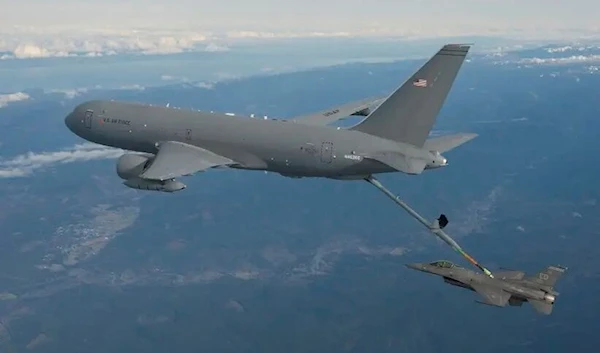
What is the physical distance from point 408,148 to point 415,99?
13.6 feet

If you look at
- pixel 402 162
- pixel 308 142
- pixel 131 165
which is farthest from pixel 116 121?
pixel 402 162

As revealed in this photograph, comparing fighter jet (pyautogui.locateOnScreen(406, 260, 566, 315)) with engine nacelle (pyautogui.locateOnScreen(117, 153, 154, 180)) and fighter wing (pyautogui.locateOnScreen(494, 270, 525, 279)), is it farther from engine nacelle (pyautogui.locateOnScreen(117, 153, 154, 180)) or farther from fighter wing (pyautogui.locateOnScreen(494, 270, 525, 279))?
engine nacelle (pyautogui.locateOnScreen(117, 153, 154, 180))

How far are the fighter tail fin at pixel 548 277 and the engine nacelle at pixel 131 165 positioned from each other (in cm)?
3640

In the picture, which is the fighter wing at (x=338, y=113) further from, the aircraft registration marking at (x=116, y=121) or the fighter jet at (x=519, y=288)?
the fighter jet at (x=519, y=288)

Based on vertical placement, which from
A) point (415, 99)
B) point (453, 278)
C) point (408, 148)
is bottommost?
point (453, 278)

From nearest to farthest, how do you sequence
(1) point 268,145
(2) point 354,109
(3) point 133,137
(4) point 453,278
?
(1) point 268,145, (3) point 133,137, (4) point 453,278, (2) point 354,109

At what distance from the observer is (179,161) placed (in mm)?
47625

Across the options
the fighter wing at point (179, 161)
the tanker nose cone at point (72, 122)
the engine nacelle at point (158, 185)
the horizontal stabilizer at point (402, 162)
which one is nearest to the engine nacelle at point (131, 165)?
the fighter wing at point (179, 161)

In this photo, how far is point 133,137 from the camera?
174 ft

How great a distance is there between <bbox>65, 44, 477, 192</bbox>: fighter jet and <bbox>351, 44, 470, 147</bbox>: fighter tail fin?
0.08 m

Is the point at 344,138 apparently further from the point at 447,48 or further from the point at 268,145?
the point at 447,48

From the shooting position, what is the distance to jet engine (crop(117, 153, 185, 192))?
Answer: 147ft

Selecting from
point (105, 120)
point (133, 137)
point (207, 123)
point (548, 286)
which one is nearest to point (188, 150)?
point (207, 123)

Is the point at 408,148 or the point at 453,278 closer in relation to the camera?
the point at 408,148
